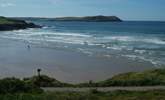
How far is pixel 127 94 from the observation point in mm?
14234

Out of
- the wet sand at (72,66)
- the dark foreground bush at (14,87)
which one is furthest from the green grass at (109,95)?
the wet sand at (72,66)

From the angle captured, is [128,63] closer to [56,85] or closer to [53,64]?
[53,64]

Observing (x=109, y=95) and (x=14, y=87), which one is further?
(x=14, y=87)

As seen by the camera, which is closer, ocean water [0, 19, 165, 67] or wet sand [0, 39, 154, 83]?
wet sand [0, 39, 154, 83]

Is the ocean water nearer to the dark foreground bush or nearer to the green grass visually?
the green grass

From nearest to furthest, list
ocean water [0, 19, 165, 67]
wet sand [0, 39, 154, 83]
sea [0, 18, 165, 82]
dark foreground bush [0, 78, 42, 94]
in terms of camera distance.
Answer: dark foreground bush [0, 78, 42, 94], wet sand [0, 39, 154, 83], sea [0, 18, 165, 82], ocean water [0, 19, 165, 67]

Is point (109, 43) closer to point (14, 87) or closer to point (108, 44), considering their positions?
point (108, 44)

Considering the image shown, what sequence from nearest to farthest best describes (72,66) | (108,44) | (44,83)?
1. (44,83)
2. (72,66)
3. (108,44)

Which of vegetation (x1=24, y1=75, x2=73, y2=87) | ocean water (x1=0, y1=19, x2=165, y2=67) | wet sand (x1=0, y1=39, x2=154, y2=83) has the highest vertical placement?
vegetation (x1=24, y1=75, x2=73, y2=87)

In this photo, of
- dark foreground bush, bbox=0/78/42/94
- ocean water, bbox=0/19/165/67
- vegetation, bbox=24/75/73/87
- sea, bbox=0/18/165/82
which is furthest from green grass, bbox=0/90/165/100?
ocean water, bbox=0/19/165/67

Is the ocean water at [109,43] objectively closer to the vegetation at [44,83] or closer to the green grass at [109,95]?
the vegetation at [44,83]

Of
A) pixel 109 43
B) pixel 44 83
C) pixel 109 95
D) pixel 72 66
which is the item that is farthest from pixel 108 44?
pixel 109 95

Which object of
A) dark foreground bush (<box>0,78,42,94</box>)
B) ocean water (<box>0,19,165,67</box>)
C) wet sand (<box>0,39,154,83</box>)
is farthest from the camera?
ocean water (<box>0,19,165,67</box>)

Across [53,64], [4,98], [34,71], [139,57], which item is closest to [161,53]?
[139,57]
